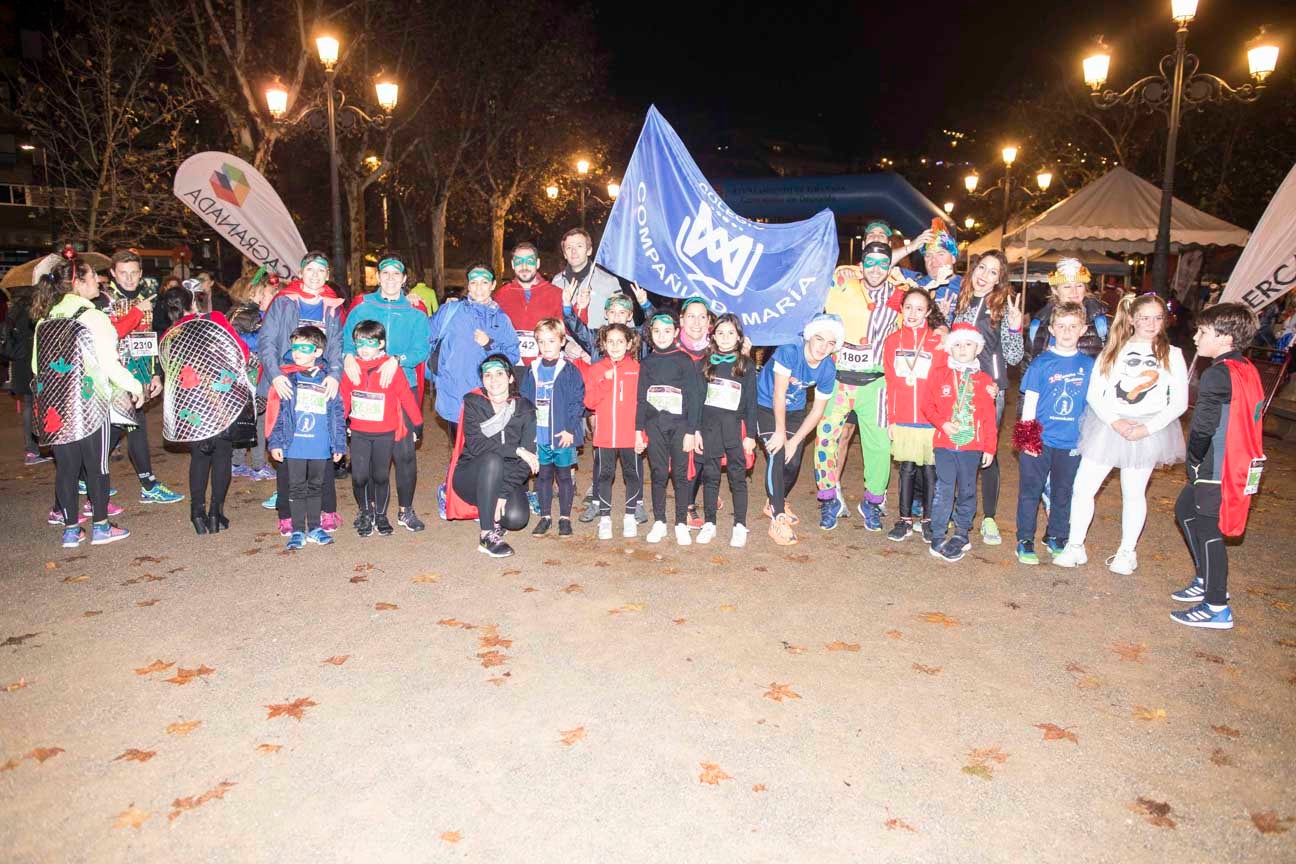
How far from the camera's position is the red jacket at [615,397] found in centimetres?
690

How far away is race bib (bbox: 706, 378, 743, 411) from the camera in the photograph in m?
6.48

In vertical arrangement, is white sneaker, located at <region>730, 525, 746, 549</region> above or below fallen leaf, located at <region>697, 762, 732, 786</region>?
above

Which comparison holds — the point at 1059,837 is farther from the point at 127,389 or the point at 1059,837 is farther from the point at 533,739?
the point at 127,389

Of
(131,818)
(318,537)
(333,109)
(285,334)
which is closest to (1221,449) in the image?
(131,818)

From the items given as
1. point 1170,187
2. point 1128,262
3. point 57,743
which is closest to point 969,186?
point 1128,262

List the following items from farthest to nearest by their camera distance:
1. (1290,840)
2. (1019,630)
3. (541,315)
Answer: (541,315) < (1019,630) < (1290,840)

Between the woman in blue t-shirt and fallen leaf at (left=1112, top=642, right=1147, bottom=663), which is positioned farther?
the woman in blue t-shirt

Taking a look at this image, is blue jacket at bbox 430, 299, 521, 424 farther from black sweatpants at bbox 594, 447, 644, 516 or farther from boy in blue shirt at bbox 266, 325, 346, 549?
black sweatpants at bbox 594, 447, 644, 516

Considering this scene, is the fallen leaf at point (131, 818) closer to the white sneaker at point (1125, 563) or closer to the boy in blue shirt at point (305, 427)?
the boy in blue shirt at point (305, 427)

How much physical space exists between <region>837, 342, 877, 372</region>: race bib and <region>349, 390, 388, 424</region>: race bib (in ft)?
11.6

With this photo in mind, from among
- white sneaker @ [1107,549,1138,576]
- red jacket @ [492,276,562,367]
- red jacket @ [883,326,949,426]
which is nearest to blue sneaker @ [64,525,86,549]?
red jacket @ [492,276,562,367]

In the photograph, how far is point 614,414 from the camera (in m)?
6.93

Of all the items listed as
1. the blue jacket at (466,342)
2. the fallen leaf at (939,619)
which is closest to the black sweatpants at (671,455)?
the blue jacket at (466,342)

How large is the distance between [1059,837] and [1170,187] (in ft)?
40.4
